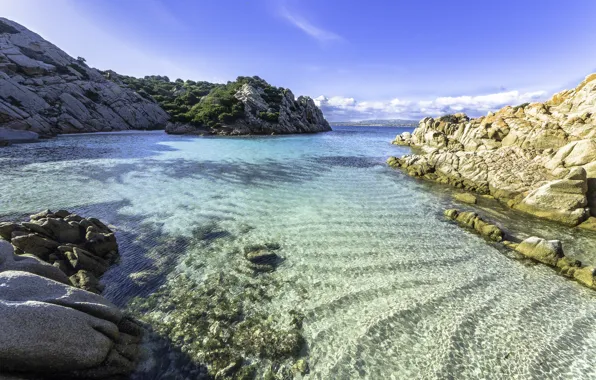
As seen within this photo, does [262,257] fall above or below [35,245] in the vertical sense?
below

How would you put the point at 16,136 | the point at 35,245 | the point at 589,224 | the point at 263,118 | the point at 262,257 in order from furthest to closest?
the point at 263,118, the point at 16,136, the point at 589,224, the point at 262,257, the point at 35,245

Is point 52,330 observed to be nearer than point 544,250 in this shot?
Yes

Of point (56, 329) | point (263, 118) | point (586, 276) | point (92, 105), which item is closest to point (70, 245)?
point (56, 329)

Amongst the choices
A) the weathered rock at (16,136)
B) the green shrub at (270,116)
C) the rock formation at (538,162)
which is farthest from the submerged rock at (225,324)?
the green shrub at (270,116)

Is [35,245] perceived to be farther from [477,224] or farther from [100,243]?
→ [477,224]

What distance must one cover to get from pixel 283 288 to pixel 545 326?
821 centimetres

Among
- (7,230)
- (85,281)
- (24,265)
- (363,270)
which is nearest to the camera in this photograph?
(24,265)

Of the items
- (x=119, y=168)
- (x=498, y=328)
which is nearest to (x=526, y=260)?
(x=498, y=328)

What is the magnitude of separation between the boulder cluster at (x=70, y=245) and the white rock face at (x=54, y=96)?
190 ft

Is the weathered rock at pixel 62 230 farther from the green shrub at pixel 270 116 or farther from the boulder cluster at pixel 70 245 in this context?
the green shrub at pixel 270 116

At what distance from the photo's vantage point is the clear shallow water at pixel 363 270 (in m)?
6.60

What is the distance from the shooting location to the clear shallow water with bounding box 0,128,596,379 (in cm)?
660

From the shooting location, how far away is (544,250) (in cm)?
1140

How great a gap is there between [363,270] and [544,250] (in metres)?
8.60
